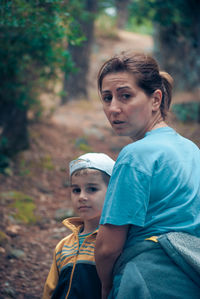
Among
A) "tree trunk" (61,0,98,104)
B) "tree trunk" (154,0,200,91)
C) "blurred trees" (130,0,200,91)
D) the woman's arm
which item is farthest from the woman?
"tree trunk" (61,0,98,104)

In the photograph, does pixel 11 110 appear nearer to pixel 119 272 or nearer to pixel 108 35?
pixel 119 272

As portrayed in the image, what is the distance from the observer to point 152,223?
188cm

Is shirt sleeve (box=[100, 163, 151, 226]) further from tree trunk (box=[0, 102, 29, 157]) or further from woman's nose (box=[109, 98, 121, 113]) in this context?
tree trunk (box=[0, 102, 29, 157])

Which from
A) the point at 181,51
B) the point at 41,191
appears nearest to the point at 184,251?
the point at 41,191

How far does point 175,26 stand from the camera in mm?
8836

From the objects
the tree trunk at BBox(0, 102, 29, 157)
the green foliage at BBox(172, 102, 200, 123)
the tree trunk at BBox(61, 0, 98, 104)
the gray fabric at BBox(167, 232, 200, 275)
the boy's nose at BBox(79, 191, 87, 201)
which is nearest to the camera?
the gray fabric at BBox(167, 232, 200, 275)

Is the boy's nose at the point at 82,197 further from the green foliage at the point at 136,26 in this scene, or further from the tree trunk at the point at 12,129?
the green foliage at the point at 136,26

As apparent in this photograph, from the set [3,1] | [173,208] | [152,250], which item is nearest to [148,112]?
[173,208]

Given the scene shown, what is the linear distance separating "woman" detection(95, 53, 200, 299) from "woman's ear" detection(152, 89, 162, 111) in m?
0.24

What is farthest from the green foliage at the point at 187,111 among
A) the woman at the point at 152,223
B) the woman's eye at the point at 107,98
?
the woman at the point at 152,223

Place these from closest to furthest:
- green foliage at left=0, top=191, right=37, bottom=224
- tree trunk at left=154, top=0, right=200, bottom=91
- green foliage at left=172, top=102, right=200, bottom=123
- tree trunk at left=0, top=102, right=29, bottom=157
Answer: green foliage at left=0, top=191, right=37, bottom=224
tree trunk at left=0, top=102, right=29, bottom=157
green foliage at left=172, top=102, right=200, bottom=123
tree trunk at left=154, top=0, right=200, bottom=91

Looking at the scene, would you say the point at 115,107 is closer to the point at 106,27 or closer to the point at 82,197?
the point at 82,197

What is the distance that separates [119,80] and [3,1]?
2.02 metres

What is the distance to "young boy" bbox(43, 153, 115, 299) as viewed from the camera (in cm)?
246
